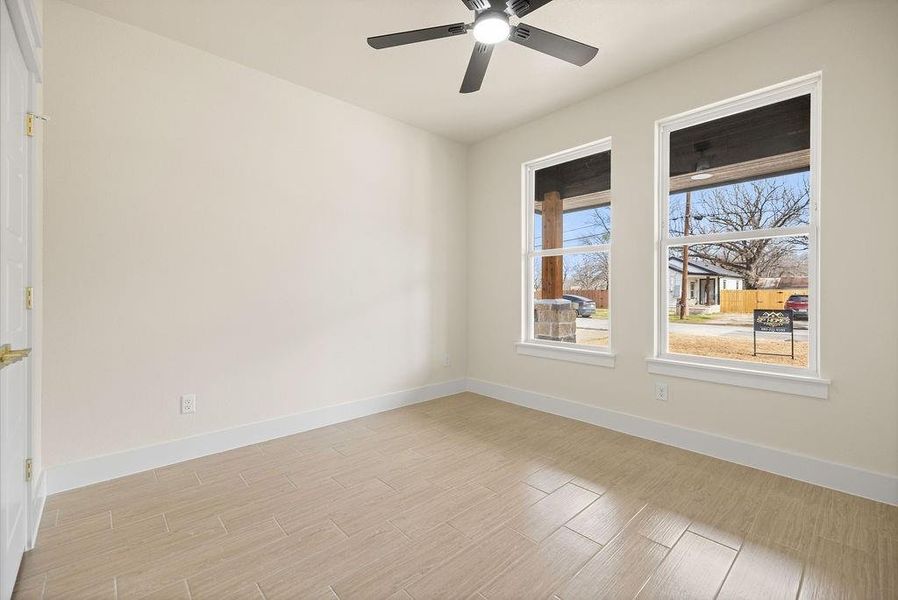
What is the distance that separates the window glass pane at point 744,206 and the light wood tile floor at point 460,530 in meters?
1.63

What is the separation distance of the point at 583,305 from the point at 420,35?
265 cm

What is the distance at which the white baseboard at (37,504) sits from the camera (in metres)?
1.89

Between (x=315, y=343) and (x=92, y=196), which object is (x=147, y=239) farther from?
(x=315, y=343)

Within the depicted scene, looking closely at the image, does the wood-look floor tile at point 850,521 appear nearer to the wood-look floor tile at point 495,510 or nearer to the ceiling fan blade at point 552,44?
the wood-look floor tile at point 495,510

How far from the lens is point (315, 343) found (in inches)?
137

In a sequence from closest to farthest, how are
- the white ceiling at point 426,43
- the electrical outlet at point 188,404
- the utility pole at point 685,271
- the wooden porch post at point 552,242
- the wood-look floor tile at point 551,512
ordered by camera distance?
the wood-look floor tile at point 551,512 → the white ceiling at point 426,43 → the electrical outlet at point 188,404 → the utility pole at point 685,271 → the wooden porch post at point 552,242

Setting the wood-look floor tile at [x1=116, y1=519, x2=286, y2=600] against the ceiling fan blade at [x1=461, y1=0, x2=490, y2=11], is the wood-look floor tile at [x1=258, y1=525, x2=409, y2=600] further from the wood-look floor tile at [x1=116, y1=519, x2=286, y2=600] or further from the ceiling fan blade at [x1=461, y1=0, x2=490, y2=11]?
the ceiling fan blade at [x1=461, y1=0, x2=490, y2=11]

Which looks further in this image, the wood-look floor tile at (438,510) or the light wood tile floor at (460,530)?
the wood-look floor tile at (438,510)

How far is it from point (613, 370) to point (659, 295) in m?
0.72

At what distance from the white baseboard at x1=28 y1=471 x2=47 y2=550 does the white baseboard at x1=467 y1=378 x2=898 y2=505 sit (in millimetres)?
3477

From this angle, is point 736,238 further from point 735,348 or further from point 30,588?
point 30,588

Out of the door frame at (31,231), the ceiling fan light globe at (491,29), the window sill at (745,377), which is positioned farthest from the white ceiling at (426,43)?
the window sill at (745,377)

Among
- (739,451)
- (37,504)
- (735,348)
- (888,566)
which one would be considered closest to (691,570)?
(888,566)

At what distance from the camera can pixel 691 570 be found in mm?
1726
